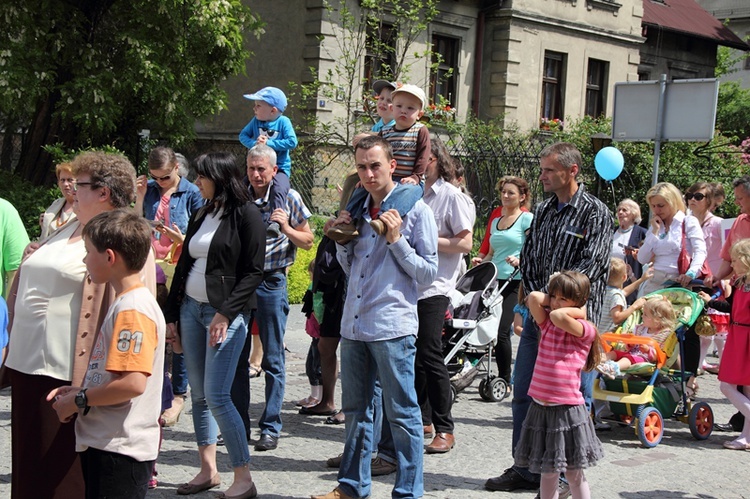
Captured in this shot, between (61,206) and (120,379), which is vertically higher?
(61,206)

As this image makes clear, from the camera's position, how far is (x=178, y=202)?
7.75 metres

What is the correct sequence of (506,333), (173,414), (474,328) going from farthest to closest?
(506,333) < (474,328) < (173,414)

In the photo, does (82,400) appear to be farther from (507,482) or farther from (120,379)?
(507,482)

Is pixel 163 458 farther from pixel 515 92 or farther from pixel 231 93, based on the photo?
pixel 515 92

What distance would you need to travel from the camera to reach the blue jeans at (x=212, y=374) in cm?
553

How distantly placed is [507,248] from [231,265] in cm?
421

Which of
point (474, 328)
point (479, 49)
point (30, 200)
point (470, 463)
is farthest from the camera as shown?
point (479, 49)

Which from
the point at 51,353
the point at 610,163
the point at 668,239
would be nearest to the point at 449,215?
the point at 51,353

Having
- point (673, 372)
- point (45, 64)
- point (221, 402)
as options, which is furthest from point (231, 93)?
point (221, 402)

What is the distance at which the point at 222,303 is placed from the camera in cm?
552

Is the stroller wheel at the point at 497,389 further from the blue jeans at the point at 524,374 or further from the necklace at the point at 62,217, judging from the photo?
the necklace at the point at 62,217

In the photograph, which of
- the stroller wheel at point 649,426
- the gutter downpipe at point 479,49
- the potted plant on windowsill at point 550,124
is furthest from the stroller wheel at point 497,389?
the potted plant on windowsill at point 550,124

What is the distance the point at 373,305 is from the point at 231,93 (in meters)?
20.4

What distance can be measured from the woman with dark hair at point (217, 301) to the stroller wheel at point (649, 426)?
3.22 m
